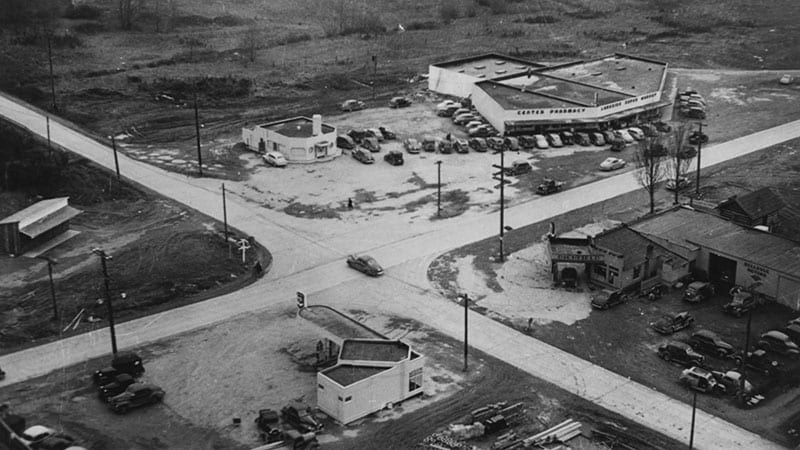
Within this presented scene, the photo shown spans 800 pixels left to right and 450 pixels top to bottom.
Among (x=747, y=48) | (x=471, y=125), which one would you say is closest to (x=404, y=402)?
(x=471, y=125)

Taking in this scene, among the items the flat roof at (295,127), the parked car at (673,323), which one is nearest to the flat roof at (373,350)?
the parked car at (673,323)

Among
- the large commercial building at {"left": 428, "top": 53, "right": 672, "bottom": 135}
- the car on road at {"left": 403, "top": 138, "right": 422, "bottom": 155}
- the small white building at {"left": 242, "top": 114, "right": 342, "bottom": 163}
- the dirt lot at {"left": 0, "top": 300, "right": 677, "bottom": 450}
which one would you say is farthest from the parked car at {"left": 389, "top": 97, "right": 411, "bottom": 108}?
the dirt lot at {"left": 0, "top": 300, "right": 677, "bottom": 450}

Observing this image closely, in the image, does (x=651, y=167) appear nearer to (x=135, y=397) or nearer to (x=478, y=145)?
(x=478, y=145)

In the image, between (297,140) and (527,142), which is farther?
(527,142)

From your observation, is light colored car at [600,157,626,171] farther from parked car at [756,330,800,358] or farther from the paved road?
parked car at [756,330,800,358]

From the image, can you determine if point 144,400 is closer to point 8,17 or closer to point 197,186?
point 197,186

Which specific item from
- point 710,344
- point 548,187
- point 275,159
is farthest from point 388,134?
point 710,344
